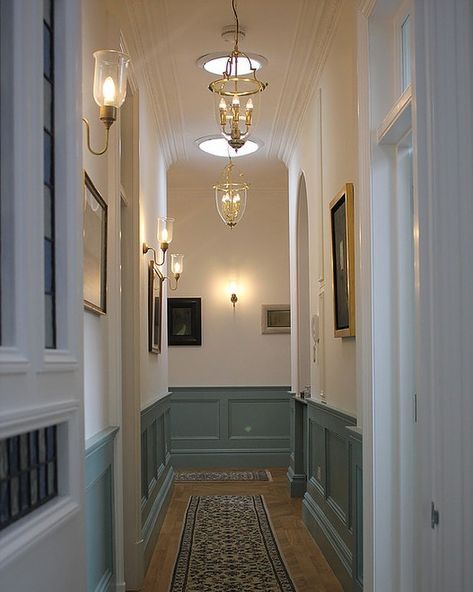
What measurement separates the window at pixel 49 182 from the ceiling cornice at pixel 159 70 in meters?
3.01

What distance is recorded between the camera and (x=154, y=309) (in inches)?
269

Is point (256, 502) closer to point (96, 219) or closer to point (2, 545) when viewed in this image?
point (96, 219)

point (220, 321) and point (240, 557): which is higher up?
point (220, 321)

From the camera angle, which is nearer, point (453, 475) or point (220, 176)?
point (453, 475)

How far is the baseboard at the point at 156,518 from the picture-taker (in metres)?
5.78

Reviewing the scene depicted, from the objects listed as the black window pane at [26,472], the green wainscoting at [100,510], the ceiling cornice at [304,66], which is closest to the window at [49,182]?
the black window pane at [26,472]

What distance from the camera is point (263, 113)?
7535mm

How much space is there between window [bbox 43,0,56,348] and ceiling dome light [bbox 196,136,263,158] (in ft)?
20.5

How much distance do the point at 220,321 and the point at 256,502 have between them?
3338 millimetres

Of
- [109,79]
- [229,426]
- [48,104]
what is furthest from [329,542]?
[229,426]

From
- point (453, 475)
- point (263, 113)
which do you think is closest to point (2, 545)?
point (453, 475)

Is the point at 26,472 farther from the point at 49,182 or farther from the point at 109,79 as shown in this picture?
the point at 109,79

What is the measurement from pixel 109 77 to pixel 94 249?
839 mm

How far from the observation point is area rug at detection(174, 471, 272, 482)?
966cm
